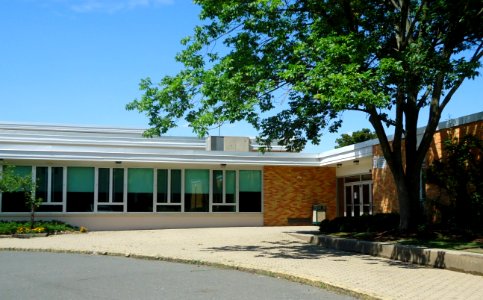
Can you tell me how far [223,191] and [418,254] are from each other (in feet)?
51.4

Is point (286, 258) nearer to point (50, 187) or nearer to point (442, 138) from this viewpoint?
point (442, 138)

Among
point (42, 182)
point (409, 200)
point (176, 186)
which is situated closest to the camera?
point (409, 200)

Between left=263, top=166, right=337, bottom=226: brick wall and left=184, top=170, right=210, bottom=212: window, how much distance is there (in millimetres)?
2881

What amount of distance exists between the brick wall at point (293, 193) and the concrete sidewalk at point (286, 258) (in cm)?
574

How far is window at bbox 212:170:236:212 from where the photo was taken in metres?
27.8

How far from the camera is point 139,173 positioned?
87.6 ft

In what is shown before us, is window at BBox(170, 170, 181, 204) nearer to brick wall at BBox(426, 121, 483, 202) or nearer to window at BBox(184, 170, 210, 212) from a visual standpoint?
window at BBox(184, 170, 210, 212)

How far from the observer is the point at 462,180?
17328mm

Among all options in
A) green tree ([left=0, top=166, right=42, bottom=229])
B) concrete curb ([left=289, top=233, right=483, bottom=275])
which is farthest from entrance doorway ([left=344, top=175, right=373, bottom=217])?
green tree ([left=0, top=166, right=42, bottom=229])

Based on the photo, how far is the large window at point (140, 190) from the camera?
26.5 m

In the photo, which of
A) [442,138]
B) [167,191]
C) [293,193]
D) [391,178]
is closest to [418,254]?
[442,138]

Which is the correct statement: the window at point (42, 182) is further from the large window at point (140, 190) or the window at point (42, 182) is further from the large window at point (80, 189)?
the large window at point (140, 190)

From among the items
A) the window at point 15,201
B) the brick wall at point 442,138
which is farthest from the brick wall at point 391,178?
the window at point 15,201

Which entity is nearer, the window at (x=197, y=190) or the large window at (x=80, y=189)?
the large window at (x=80, y=189)
